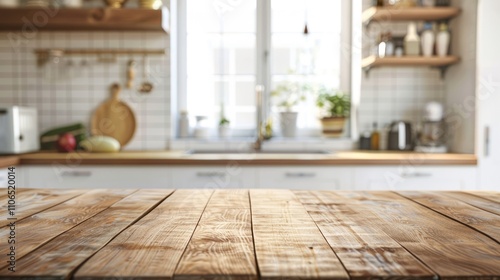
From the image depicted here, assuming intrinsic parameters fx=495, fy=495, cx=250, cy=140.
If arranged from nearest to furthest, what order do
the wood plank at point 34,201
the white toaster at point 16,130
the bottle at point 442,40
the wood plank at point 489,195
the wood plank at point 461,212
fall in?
the wood plank at point 461,212, the wood plank at point 34,201, the wood plank at point 489,195, the white toaster at point 16,130, the bottle at point 442,40

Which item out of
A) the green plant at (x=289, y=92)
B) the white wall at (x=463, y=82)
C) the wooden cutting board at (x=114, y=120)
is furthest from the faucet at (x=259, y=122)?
the white wall at (x=463, y=82)

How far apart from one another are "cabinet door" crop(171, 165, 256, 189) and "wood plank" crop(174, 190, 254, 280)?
152 cm

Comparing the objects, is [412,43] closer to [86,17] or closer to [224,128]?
[224,128]

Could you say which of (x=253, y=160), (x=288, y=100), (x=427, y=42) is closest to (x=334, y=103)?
(x=288, y=100)

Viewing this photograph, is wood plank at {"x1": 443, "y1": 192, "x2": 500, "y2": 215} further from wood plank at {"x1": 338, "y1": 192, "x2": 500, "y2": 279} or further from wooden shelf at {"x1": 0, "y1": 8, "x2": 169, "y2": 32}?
wooden shelf at {"x1": 0, "y1": 8, "x2": 169, "y2": 32}

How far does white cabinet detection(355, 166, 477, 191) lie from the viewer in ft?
9.23

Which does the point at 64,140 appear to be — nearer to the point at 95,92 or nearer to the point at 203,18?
the point at 95,92

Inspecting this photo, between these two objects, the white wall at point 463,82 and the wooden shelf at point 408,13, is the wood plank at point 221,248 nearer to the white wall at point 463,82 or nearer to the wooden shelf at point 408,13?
the white wall at point 463,82

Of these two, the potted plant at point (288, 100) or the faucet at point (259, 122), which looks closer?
the faucet at point (259, 122)

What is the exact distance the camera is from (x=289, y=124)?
357 centimetres

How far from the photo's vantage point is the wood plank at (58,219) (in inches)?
34.5

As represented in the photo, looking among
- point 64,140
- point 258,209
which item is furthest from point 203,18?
point 258,209

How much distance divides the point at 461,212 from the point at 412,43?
90.3 inches

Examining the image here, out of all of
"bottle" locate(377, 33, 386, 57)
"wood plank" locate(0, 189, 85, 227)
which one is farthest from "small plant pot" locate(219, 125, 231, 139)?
"wood plank" locate(0, 189, 85, 227)
